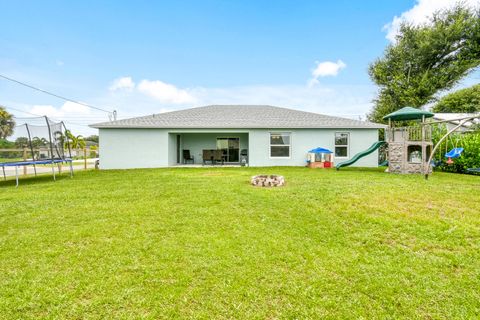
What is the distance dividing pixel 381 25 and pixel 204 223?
18893 millimetres

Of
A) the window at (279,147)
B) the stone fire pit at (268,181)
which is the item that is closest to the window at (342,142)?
the window at (279,147)

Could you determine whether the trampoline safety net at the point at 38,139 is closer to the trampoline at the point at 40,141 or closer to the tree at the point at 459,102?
the trampoline at the point at 40,141

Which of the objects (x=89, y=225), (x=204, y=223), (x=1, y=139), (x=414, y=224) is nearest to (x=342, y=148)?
(x=414, y=224)

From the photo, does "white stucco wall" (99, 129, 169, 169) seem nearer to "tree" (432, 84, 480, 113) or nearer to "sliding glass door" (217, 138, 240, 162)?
"sliding glass door" (217, 138, 240, 162)

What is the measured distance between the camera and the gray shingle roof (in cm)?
1337

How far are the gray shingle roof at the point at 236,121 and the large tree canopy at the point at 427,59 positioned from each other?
9.20 meters

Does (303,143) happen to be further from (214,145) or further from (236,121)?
(214,145)

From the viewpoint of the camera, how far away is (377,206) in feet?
15.8

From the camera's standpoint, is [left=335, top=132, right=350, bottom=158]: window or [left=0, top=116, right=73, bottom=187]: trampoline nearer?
[left=0, top=116, right=73, bottom=187]: trampoline

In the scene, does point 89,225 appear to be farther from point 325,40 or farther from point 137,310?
point 325,40

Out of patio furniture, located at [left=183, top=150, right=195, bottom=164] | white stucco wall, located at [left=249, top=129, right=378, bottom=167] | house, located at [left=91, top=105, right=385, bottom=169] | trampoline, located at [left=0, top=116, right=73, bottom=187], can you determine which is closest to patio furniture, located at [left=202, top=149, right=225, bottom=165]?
house, located at [left=91, top=105, right=385, bottom=169]

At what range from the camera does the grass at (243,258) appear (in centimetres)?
206

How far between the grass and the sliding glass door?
10.7m

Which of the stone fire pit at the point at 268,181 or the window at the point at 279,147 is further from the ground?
the window at the point at 279,147
